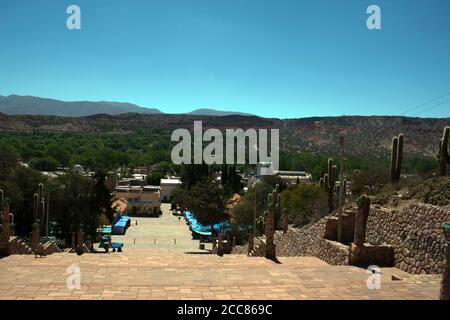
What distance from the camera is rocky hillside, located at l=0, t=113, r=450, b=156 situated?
3602 inches

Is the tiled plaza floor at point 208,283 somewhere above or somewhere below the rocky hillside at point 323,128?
below

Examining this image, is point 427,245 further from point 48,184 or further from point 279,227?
point 48,184

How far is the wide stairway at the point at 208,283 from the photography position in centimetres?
832

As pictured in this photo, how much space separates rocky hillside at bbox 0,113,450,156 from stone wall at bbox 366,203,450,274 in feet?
137

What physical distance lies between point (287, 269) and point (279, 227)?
16347 millimetres

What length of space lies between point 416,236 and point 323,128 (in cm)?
10339

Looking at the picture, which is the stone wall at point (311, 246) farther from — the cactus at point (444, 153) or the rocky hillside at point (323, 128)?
the rocky hillside at point (323, 128)

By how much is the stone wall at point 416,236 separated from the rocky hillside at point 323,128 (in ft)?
137

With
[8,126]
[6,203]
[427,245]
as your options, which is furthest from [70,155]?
→ [427,245]

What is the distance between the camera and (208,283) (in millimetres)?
9852

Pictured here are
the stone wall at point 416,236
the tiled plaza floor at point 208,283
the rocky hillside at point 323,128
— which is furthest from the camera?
the rocky hillside at point 323,128

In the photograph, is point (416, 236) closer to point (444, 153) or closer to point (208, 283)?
point (208, 283)

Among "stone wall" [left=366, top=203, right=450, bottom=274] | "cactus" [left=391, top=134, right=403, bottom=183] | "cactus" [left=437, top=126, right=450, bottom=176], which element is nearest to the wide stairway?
"stone wall" [left=366, top=203, right=450, bottom=274]

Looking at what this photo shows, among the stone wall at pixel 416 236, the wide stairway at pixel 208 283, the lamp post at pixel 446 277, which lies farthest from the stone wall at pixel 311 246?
the lamp post at pixel 446 277
